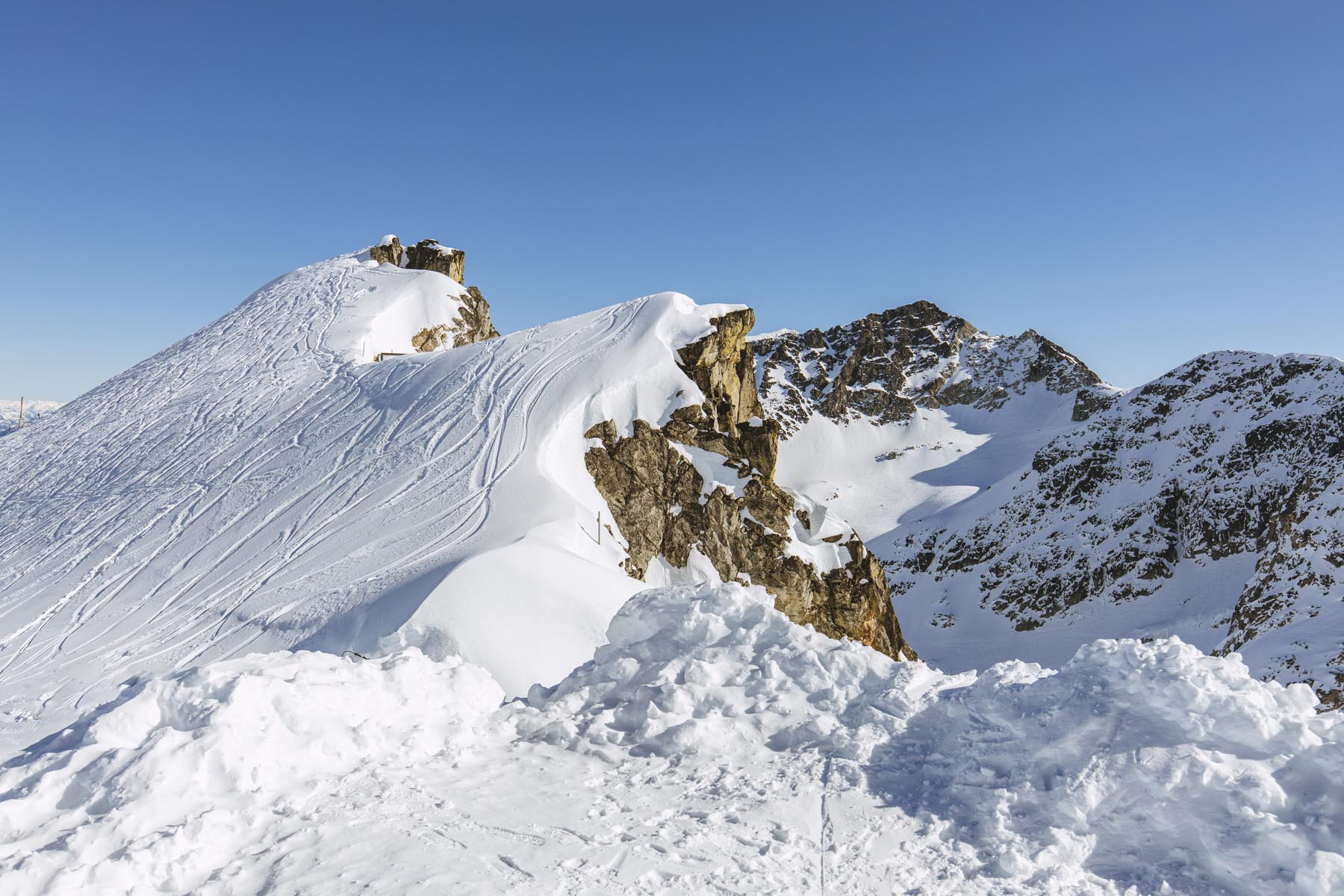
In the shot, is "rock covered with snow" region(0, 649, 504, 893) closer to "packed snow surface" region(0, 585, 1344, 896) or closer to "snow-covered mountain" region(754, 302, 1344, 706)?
"packed snow surface" region(0, 585, 1344, 896)

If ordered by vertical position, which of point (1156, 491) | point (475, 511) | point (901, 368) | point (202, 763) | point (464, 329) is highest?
→ point (464, 329)

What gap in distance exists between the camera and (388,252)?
131 feet

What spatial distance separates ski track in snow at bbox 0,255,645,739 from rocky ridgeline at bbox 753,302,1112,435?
6902 cm

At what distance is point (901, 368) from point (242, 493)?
299 feet

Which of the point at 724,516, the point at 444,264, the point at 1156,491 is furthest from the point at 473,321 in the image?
the point at 1156,491

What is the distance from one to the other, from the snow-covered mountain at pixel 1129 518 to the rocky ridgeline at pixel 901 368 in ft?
18.2

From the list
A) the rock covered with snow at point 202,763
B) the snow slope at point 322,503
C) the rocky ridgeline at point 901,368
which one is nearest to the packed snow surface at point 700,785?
the rock covered with snow at point 202,763

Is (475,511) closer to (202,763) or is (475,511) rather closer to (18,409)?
(202,763)

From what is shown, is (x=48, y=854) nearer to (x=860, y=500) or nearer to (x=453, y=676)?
(x=453, y=676)

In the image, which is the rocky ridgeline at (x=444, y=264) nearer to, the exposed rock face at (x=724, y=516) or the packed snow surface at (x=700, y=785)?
the exposed rock face at (x=724, y=516)

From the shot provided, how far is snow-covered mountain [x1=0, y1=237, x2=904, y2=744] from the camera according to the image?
42.3ft

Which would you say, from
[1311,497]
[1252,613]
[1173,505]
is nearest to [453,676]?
[1252,613]

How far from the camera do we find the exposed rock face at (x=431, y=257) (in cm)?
4028

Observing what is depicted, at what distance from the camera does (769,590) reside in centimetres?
2389
